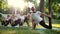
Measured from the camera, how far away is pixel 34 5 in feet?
8.48

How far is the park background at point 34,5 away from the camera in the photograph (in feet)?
8.39

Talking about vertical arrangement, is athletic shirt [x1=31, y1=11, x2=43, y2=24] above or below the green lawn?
above

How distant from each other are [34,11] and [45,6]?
150 millimetres

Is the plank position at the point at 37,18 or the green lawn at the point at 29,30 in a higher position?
the plank position at the point at 37,18

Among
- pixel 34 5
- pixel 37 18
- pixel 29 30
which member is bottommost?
pixel 29 30

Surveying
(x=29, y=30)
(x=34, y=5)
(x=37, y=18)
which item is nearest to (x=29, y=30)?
(x=29, y=30)

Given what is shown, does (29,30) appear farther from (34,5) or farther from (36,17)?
(34,5)

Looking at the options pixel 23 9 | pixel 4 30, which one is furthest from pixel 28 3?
pixel 4 30

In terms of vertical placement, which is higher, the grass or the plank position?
the plank position

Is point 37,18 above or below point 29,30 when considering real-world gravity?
above

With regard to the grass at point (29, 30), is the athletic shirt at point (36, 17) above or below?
above

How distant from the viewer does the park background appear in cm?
256

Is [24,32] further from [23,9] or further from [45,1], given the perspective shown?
[45,1]

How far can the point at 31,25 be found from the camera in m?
2.60
